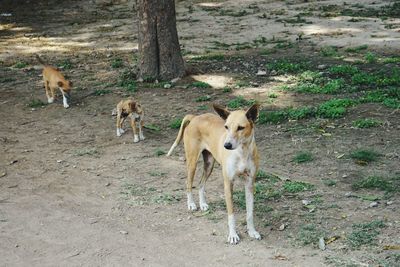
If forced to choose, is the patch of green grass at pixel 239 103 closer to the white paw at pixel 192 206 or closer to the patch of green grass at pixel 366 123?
the patch of green grass at pixel 366 123

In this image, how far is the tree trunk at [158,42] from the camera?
11.7 metres

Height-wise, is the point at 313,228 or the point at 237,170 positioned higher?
the point at 237,170

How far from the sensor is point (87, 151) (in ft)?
28.7

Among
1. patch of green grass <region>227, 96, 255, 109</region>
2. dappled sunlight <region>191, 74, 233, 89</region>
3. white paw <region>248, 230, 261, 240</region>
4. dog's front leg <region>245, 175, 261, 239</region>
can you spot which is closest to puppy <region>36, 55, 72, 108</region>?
dappled sunlight <region>191, 74, 233, 89</region>

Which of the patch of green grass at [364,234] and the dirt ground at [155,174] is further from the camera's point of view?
the dirt ground at [155,174]

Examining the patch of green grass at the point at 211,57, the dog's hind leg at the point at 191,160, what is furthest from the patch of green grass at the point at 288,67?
the dog's hind leg at the point at 191,160

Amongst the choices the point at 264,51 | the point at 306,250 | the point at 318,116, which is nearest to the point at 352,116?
the point at 318,116

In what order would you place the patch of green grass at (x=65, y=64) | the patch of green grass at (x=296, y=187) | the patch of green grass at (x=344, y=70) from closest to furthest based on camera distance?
the patch of green grass at (x=296, y=187) < the patch of green grass at (x=344, y=70) < the patch of green grass at (x=65, y=64)

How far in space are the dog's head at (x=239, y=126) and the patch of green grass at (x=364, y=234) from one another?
1437 mm

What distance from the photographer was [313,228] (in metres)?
5.82

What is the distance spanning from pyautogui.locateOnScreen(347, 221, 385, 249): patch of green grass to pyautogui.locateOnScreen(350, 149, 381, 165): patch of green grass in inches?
70.2

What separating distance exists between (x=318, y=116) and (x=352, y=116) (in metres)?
0.55

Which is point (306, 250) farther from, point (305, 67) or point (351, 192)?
point (305, 67)

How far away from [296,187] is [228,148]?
6.01 ft
